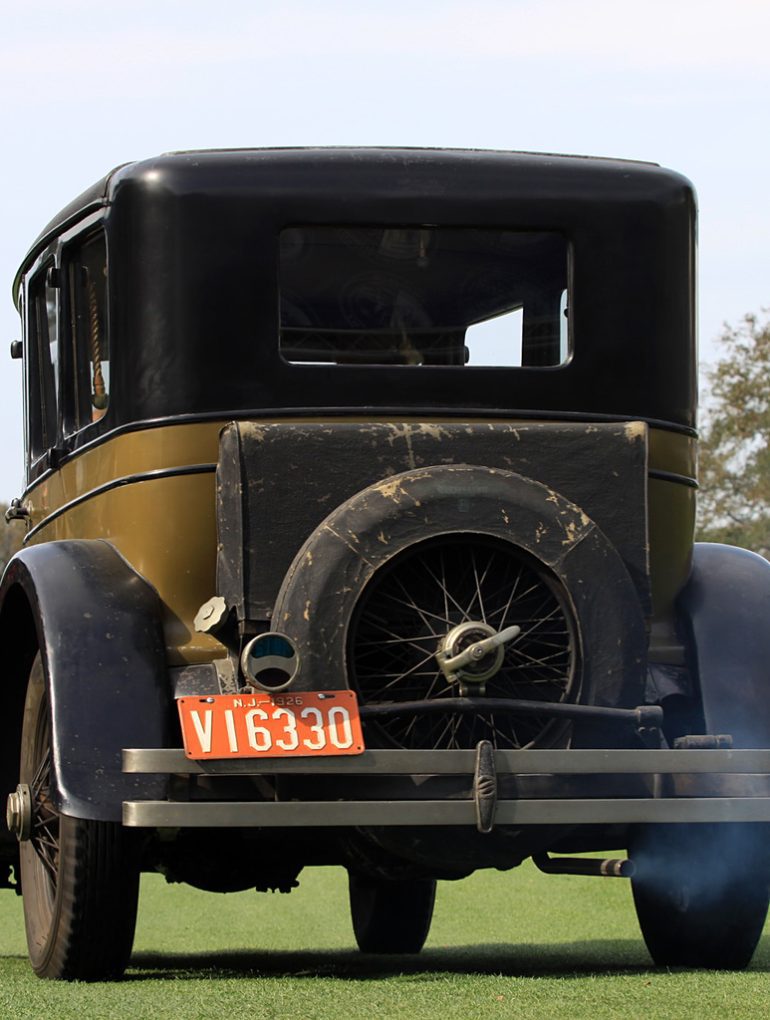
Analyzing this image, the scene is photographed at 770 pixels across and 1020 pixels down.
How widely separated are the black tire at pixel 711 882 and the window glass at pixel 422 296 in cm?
164

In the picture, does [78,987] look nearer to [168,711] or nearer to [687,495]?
[168,711]

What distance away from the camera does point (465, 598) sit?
5.71 metres

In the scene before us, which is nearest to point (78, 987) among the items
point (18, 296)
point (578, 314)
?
point (578, 314)

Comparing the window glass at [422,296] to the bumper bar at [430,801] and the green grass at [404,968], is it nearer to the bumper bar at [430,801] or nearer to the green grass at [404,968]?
the bumper bar at [430,801]

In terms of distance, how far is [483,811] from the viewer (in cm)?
545

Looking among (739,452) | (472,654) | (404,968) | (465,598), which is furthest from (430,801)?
(739,452)

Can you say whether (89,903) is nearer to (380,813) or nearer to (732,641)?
(380,813)

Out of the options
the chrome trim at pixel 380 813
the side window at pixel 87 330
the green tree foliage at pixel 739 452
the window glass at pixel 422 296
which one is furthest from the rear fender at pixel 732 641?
the green tree foliage at pixel 739 452

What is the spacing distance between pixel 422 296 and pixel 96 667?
169 cm

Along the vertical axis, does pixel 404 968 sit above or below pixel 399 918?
above

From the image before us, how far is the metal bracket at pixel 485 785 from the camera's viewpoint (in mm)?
5430

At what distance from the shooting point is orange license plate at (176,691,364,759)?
5410mm

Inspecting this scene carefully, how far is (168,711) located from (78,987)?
2.81ft

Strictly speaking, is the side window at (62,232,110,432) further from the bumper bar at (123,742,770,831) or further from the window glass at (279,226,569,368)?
the bumper bar at (123,742,770,831)
